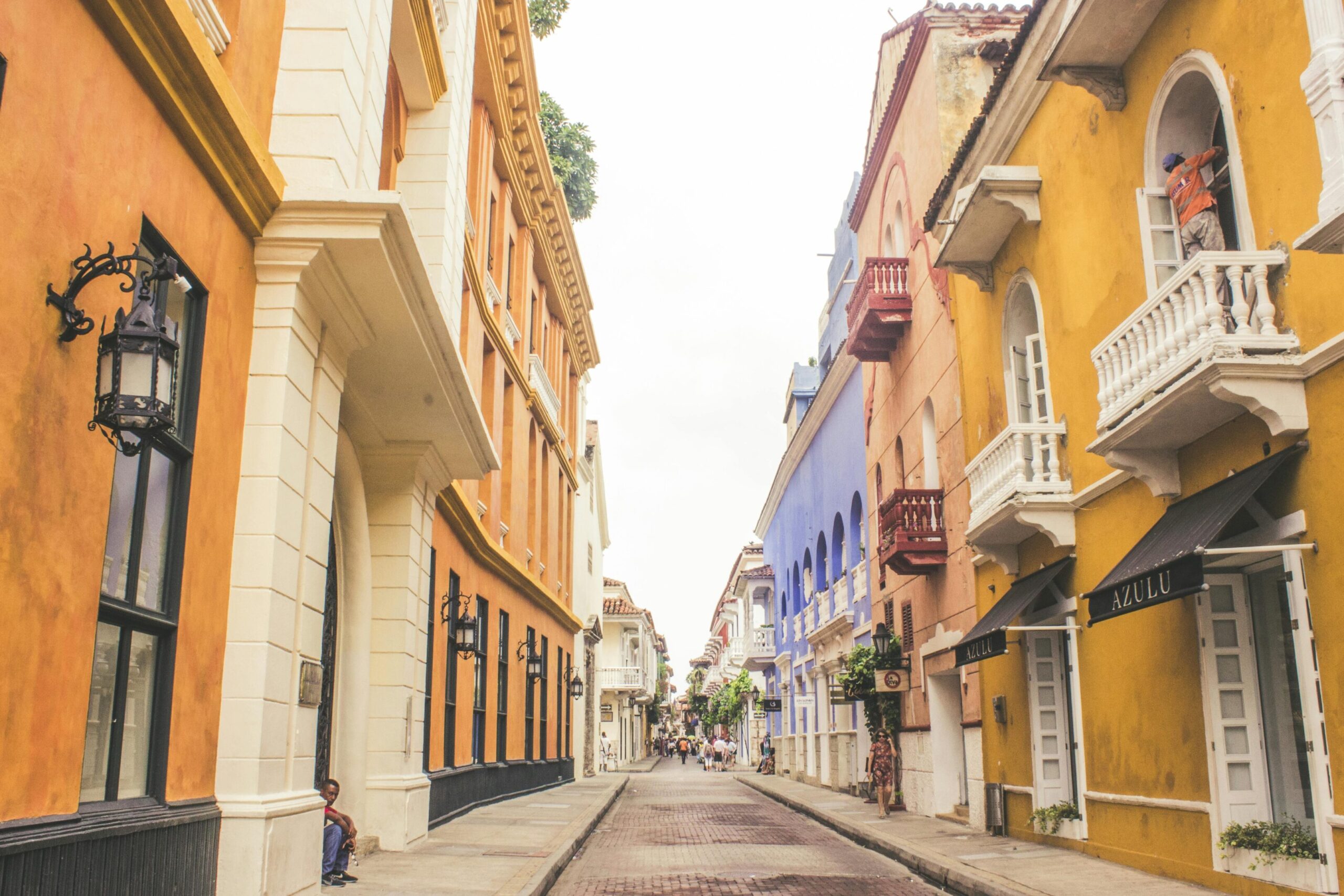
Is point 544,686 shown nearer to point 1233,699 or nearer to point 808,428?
point 808,428

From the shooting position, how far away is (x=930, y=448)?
18969 mm

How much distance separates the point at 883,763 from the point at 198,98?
1527 centimetres

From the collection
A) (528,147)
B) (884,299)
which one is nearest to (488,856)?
(884,299)

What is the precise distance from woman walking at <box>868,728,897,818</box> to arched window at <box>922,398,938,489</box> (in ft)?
14.4

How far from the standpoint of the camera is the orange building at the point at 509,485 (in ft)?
54.2

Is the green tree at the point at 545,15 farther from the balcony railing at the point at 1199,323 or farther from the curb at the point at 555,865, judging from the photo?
the balcony railing at the point at 1199,323

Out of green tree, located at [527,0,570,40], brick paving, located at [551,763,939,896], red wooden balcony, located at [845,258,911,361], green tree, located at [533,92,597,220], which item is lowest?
brick paving, located at [551,763,939,896]

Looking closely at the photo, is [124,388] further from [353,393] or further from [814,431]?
[814,431]

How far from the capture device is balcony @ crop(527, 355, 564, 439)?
977 inches

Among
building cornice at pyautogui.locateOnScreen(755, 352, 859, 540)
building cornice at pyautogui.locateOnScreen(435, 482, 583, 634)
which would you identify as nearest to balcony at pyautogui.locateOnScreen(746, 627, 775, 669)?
building cornice at pyautogui.locateOnScreen(755, 352, 859, 540)

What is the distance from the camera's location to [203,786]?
6965mm

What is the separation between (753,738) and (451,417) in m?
54.2

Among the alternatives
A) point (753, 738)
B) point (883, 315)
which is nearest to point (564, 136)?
point (883, 315)

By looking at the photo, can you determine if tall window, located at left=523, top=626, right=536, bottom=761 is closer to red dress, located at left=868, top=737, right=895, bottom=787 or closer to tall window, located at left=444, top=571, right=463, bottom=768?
tall window, located at left=444, top=571, right=463, bottom=768
